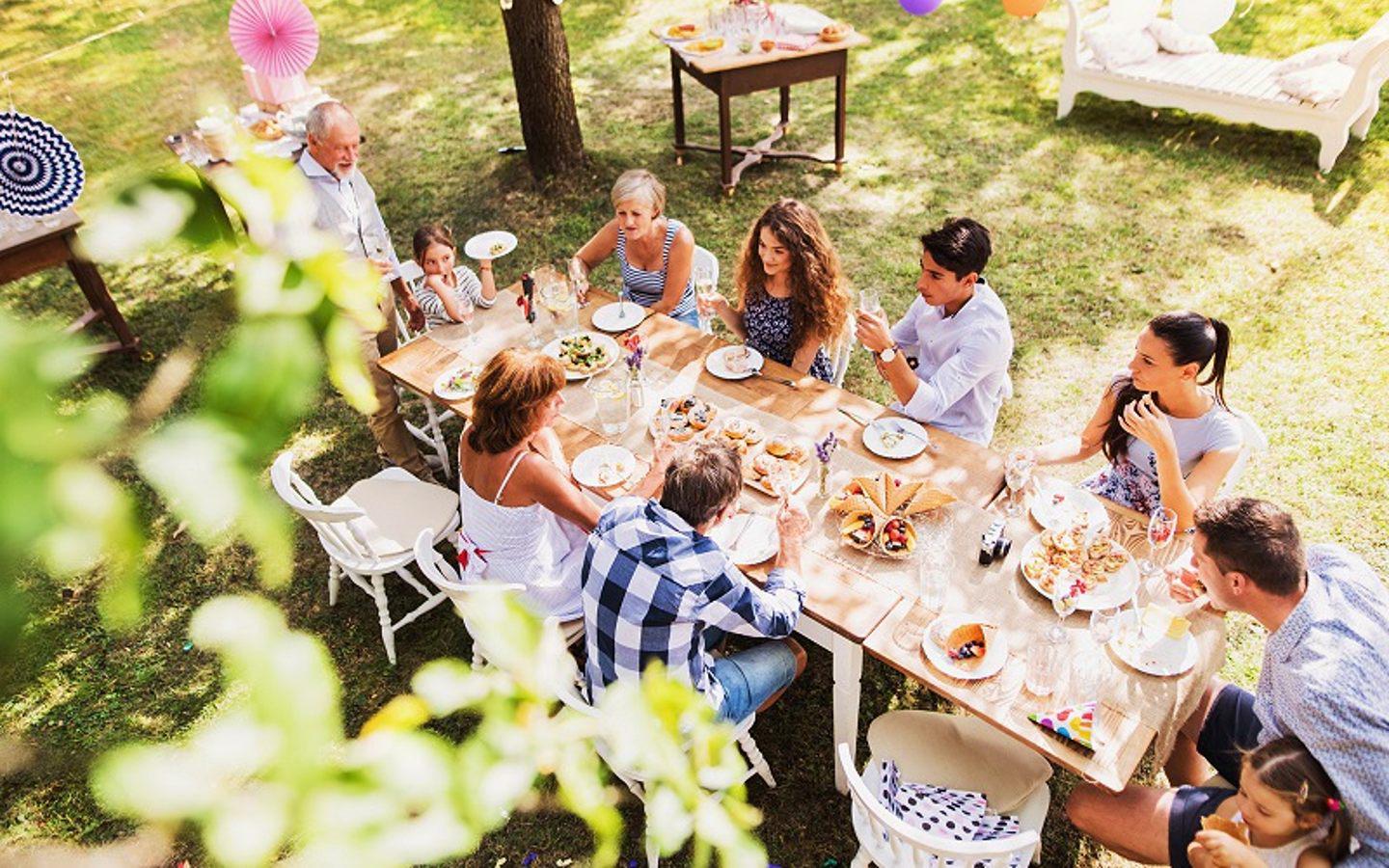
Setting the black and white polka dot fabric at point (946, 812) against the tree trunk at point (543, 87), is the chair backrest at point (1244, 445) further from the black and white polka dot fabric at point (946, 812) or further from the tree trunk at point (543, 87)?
the tree trunk at point (543, 87)

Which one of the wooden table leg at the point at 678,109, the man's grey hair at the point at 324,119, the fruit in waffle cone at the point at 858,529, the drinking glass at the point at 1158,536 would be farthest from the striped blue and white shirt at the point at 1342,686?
the wooden table leg at the point at 678,109

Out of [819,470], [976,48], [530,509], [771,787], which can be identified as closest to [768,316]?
[819,470]

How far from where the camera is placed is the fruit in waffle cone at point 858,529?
3.05m

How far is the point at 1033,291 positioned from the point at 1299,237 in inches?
70.3

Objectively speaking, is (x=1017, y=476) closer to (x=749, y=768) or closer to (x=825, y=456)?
(x=825, y=456)

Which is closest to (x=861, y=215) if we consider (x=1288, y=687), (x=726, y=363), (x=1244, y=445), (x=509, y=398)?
(x=726, y=363)

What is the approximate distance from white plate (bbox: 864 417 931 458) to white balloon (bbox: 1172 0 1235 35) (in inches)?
70.4

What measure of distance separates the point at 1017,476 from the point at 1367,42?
17.0ft

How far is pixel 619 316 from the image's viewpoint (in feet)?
14.0

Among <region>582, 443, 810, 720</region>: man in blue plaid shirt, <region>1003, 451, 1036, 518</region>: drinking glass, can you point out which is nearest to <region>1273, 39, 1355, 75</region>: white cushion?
<region>1003, 451, 1036, 518</region>: drinking glass

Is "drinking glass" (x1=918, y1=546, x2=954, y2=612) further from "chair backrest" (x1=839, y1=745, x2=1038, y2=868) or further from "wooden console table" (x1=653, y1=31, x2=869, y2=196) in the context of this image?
"wooden console table" (x1=653, y1=31, x2=869, y2=196)

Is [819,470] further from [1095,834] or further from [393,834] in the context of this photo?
[393,834]

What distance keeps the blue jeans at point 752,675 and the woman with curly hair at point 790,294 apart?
133cm

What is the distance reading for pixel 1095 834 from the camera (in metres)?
2.73
